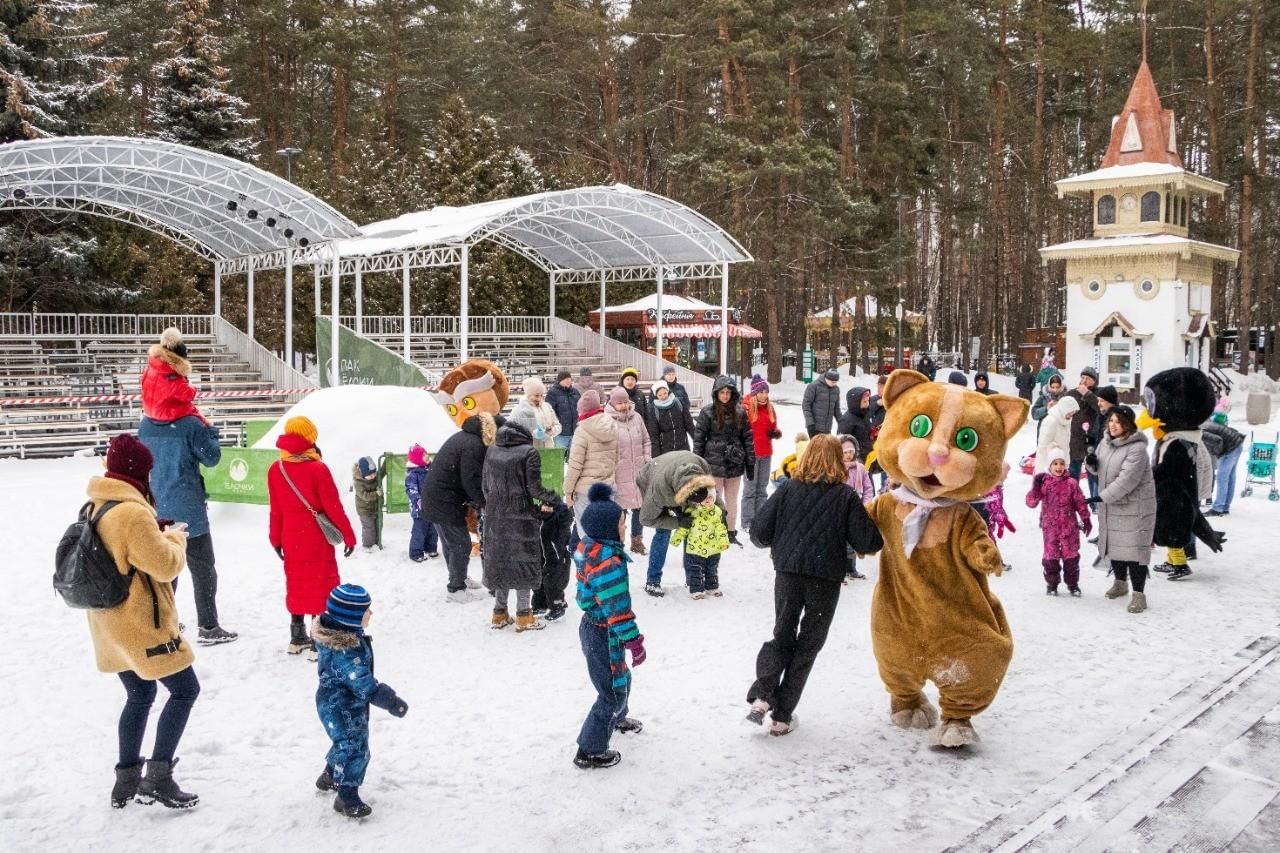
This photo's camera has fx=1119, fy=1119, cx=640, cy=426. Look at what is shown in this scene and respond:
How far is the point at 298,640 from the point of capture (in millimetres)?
7332

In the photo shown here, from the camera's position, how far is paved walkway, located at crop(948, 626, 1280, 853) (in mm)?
4703

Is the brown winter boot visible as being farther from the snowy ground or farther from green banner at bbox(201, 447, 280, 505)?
green banner at bbox(201, 447, 280, 505)

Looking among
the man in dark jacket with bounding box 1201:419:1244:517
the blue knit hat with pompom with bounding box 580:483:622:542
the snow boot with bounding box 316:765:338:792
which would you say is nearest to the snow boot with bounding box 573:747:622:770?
the blue knit hat with pompom with bounding box 580:483:622:542

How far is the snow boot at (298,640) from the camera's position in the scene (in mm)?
7297

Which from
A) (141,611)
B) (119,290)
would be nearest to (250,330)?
(119,290)

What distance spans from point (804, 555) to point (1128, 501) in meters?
4.16

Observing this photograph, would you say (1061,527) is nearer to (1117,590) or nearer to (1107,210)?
(1117,590)

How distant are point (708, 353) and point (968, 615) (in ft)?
105

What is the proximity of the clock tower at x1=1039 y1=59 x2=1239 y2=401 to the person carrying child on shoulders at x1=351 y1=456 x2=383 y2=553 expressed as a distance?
2506 centimetres

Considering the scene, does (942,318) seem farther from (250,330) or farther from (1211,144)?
(250,330)

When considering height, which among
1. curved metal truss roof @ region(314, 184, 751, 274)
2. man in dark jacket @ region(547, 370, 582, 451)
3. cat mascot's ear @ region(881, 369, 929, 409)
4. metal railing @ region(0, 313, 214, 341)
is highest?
curved metal truss roof @ region(314, 184, 751, 274)

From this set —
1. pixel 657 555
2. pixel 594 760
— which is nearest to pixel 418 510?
pixel 657 555

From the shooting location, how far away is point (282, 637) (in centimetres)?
775

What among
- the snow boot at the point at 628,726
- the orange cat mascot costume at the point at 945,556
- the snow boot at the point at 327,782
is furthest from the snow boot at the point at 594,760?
the orange cat mascot costume at the point at 945,556
